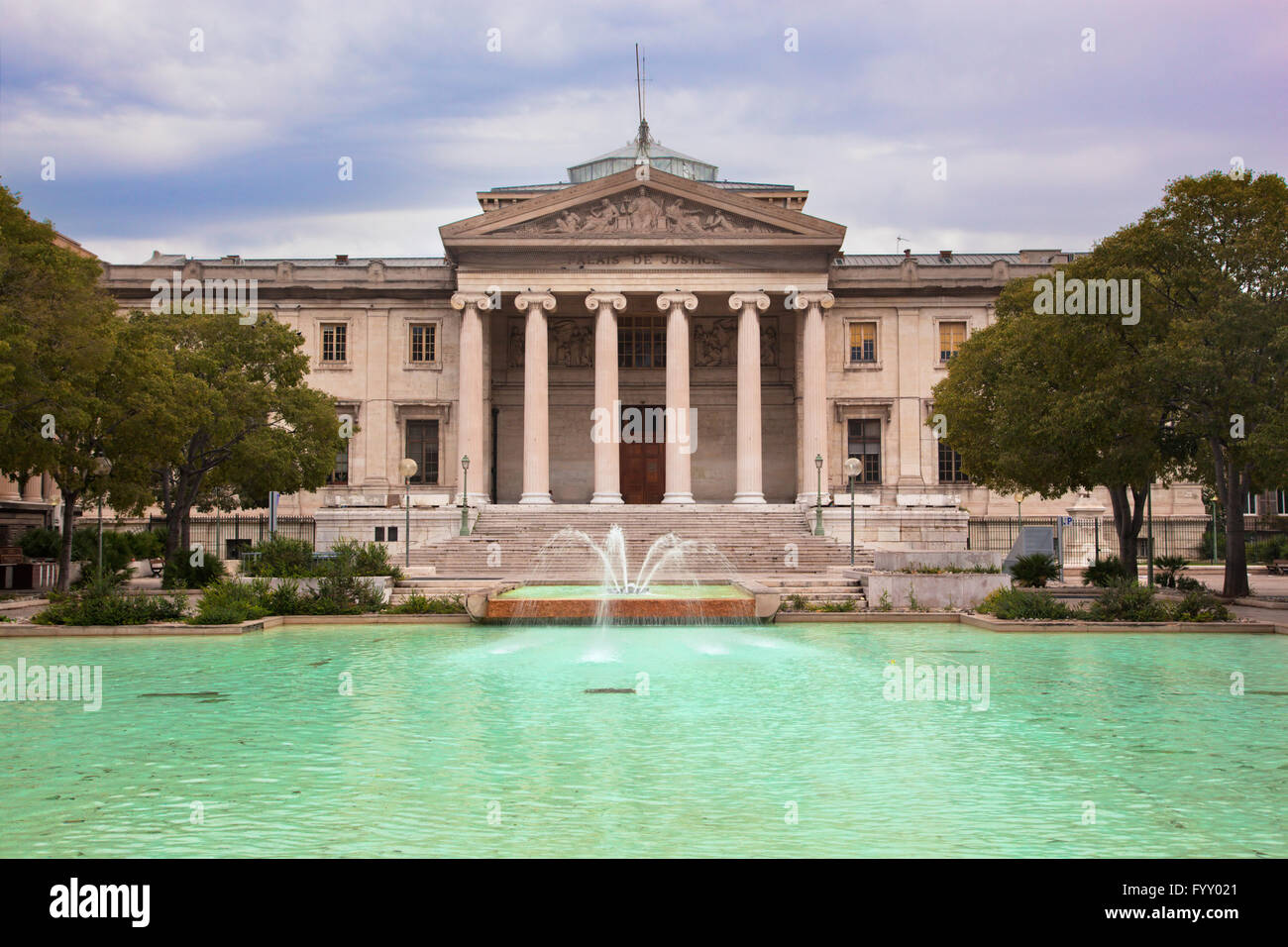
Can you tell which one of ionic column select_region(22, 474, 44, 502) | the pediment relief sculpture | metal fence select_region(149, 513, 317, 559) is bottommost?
metal fence select_region(149, 513, 317, 559)

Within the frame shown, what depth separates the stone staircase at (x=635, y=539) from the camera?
38094 millimetres

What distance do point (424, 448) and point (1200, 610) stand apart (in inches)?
1507

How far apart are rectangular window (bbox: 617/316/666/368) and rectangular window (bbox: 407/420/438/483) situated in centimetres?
961

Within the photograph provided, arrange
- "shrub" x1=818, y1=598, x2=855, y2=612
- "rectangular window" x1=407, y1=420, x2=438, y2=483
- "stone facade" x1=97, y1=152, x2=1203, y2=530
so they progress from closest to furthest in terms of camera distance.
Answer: "shrub" x1=818, y1=598, x2=855, y2=612, "stone facade" x1=97, y1=152, x2=1203, y2=530, "rectangular window" x1=407, y1=420, x2=438, y2=483

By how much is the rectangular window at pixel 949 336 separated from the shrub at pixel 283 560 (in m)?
35.2

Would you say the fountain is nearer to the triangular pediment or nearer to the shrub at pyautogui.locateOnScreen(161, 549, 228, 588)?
the shrub at pyautogui.locateOnScreen(161, 549, 228, 588)

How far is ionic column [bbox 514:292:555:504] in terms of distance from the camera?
4881 centimetres

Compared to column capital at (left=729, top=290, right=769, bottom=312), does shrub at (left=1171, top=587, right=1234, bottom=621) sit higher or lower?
lower

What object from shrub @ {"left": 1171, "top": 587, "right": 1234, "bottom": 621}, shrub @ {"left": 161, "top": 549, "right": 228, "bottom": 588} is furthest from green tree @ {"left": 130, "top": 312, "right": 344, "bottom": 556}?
shrub @ {"left": 1171, "top": 587, "right": 1234, "bottom": 621}

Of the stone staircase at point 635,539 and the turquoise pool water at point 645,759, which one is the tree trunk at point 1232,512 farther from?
the turquoise pool water at point 645,759

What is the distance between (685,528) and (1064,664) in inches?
1003

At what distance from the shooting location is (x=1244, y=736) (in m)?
11.8

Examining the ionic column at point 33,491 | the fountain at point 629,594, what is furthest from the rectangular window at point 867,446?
the ionic column at point 33,491
